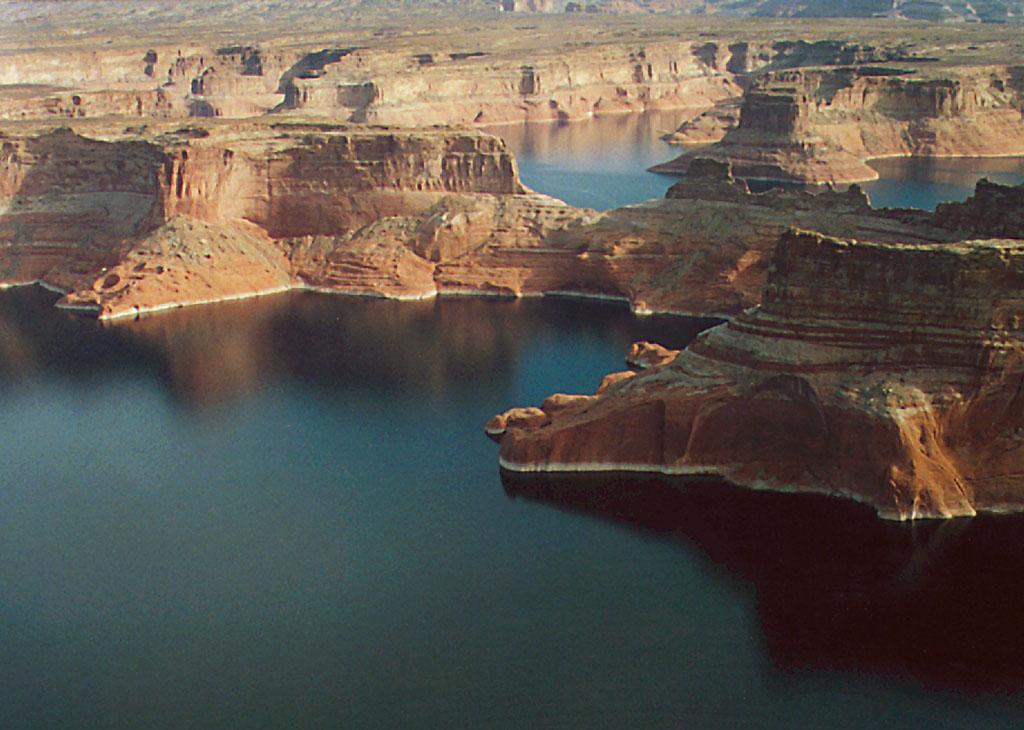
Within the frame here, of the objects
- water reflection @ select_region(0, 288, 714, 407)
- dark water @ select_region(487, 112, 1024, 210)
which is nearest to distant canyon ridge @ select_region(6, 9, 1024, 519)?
water reflection @ select_region(0, 288, 714, 407)

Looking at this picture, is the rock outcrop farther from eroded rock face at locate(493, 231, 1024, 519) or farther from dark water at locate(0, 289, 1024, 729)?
eroded rock face at locate(493, 231, 1024, 519)

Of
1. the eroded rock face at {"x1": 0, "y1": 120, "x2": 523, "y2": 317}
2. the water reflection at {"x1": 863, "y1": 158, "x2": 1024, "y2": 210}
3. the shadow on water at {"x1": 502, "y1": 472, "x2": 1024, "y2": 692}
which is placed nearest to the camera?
the shadow on water at {"x1": 502, "y1": 472, "x2": 1024, "y2": 692}

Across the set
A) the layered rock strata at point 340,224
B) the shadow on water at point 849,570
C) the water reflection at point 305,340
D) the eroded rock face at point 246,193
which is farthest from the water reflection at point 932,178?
the shadow on water at point 849,570

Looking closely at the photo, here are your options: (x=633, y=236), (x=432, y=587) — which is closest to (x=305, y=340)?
(x=633, y=236)

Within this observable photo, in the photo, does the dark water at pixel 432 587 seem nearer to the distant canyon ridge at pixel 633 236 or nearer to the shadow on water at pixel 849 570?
the shadow on water at pixel 849 570

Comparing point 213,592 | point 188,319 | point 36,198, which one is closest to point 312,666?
point 213,592

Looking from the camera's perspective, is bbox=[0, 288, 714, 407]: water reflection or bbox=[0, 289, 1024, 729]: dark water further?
bbox=[0, 288, 714, 407]: water reflection
